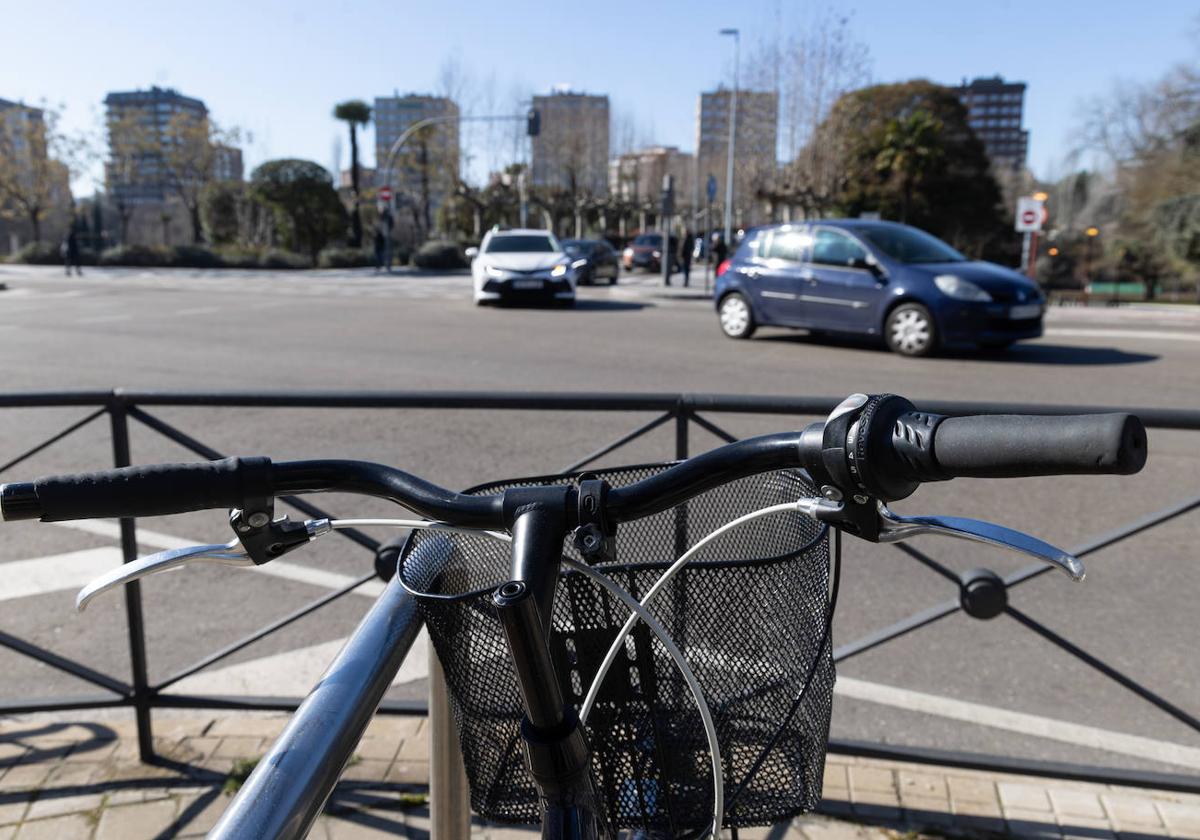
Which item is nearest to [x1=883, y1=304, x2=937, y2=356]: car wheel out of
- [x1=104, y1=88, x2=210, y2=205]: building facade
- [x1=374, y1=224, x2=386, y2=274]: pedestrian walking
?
[x1=374, y1=224, x2=386, y2=274]: pedestrian walking

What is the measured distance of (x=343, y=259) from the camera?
46438mm

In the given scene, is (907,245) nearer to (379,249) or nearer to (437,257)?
(379,249)

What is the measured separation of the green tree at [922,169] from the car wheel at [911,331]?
109ft

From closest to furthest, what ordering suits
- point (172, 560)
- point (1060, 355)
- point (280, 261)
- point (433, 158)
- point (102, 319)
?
point (172, 560), point (1060, 355), point (102, 319), point (280, 261), point (433, 158)

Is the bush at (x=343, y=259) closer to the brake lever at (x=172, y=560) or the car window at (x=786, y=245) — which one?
the car window at (x=786, y=245)

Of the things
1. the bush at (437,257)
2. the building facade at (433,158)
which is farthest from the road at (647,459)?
the building facade at (433,158)

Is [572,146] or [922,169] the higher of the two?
[572,146]

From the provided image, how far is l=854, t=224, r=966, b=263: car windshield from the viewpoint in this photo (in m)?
13.3

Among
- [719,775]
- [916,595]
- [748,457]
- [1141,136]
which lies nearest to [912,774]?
[916,595]

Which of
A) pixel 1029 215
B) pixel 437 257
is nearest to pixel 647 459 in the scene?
pixel 1029 215

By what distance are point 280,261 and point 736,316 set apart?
34.5 metres

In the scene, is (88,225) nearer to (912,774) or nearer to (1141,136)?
(1141,136)

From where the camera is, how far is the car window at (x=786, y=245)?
14125 millimetres

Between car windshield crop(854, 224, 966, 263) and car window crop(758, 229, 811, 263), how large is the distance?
771mm
